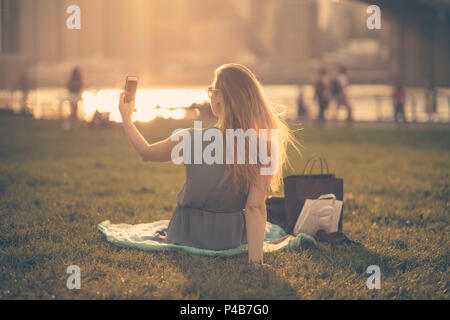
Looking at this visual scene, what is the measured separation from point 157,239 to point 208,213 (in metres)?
0.67

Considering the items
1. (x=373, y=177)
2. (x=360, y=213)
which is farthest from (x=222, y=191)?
(x=373, y=177)

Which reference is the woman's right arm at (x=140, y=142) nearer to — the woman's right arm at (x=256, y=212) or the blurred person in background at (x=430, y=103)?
the woman's right arm at (x=256, y=212)

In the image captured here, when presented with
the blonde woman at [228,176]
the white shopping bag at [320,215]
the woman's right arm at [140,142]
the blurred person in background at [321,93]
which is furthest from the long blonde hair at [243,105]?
the blurred person in background at [321,93]

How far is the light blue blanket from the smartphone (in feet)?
4.25

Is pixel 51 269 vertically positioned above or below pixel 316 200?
below

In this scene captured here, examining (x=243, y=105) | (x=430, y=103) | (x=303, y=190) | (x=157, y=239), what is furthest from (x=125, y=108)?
(x=430, y=103)

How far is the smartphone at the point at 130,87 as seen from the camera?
4.28 m

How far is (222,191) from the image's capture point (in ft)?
15.4

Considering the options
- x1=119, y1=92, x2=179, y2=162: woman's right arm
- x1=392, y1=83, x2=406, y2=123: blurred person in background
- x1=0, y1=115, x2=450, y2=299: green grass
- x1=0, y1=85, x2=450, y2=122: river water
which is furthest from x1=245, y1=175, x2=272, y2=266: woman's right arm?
x1=392, y1=83, x2=406, y2=123: blurred person in background

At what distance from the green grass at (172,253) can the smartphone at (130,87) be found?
1.27 metres

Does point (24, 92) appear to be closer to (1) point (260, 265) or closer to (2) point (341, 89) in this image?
(2) point (341, 89)
